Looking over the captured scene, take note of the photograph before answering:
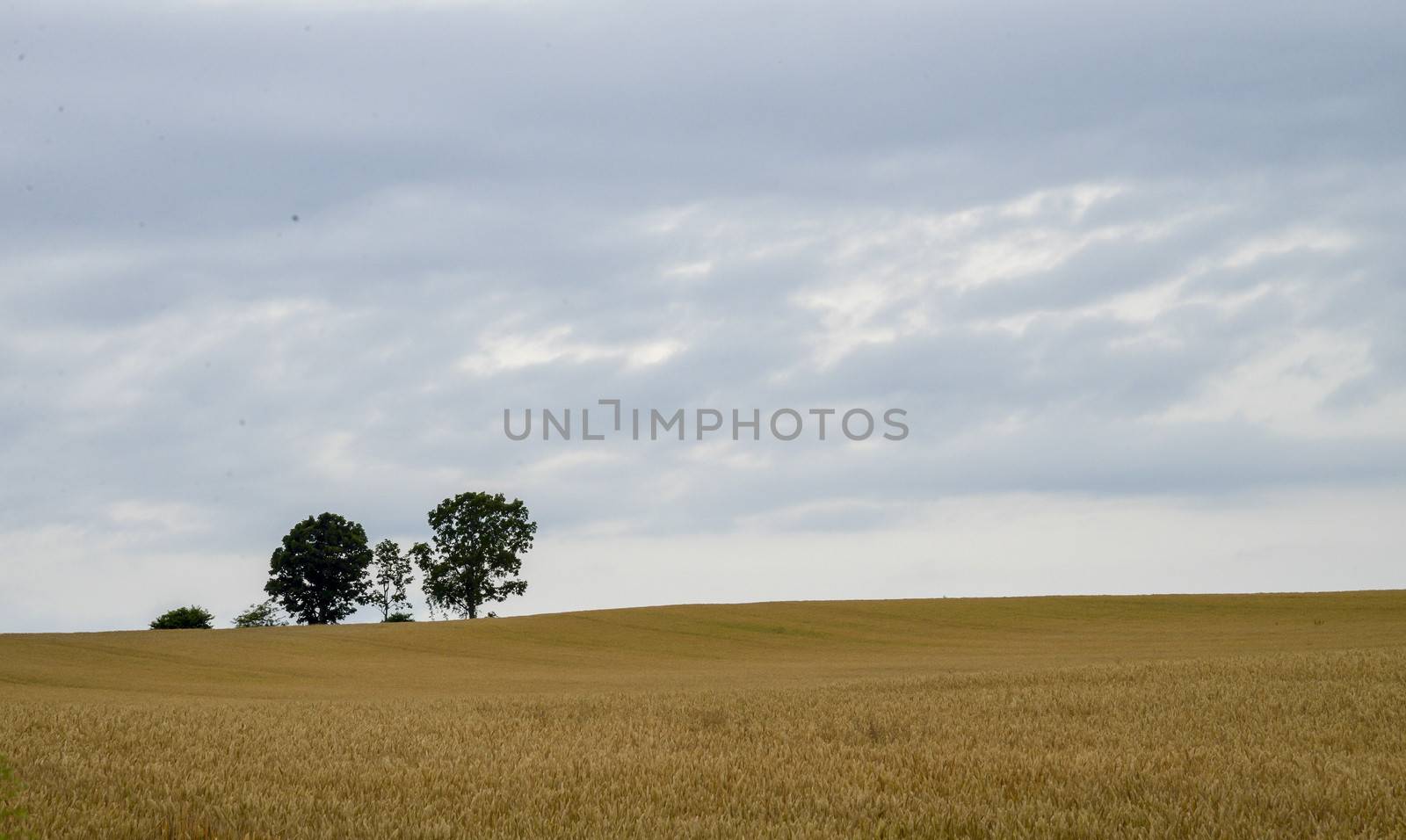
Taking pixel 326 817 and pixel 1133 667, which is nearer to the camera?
pixel 326 817

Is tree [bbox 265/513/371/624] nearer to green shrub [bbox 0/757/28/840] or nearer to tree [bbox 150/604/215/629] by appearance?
tree [bbox 150/604/215/629]

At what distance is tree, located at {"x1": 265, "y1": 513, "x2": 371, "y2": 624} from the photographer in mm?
72750

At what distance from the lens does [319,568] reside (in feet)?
241

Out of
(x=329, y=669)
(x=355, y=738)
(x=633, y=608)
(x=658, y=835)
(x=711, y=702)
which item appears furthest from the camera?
(x=633, y=608)

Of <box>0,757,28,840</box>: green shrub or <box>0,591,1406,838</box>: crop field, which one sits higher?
<box>0,757,28,840</box>: green shrub

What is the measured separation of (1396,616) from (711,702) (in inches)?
1751

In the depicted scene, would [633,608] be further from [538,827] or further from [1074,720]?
[538,827]

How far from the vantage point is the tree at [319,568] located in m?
72.8

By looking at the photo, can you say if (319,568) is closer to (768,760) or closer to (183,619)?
(183,619)

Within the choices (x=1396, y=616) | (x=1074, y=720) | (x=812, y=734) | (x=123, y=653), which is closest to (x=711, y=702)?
(x=812, y=734)

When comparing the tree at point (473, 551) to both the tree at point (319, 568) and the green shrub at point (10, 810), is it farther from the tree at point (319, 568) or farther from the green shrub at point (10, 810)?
the green shrub at point (10, 810)

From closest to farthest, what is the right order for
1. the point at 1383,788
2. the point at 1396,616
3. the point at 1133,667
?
1. the point at 1383,788
2. the point at 1133,667
3. the point at 1396,616

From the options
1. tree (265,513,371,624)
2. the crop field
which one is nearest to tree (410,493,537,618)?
tree (265,513,371,624)

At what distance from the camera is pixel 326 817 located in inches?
273
